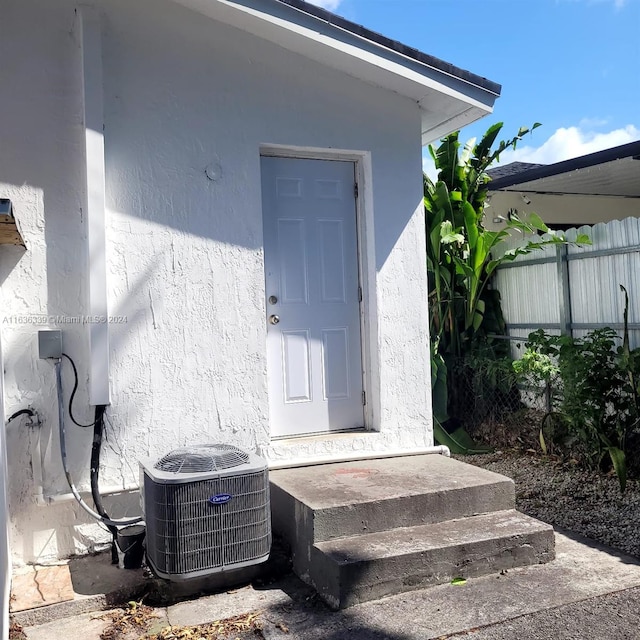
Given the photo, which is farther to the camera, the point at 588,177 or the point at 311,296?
the point at 588,177

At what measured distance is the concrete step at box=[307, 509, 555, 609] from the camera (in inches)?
157

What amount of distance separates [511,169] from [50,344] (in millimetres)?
9982

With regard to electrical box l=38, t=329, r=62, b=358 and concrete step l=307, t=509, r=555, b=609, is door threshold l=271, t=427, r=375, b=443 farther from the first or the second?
electrical box l=38, t=329, r=62, b=358

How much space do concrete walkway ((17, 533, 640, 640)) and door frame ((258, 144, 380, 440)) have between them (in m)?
1.75

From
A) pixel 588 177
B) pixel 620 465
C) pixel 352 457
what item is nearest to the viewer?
pixel 352 457

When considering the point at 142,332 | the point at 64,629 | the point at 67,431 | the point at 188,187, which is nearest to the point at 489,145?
the point at 188,187

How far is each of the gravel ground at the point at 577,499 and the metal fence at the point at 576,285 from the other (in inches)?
58.3

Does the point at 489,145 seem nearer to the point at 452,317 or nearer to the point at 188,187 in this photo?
the point at 452,317

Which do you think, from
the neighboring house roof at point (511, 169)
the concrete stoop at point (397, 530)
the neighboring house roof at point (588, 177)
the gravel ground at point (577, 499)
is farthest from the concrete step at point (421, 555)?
the neighboring house roof at point (511, 169)

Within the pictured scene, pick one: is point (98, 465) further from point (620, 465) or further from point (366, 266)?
point (620, 465)

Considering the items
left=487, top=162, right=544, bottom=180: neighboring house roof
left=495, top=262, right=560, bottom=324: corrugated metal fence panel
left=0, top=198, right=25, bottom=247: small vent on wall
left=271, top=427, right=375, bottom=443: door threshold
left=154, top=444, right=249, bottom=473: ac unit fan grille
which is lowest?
left=271, top=427, right=375, bottom=443: door threshold

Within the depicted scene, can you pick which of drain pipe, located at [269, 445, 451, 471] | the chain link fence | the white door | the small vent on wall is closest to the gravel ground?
the chain link fence

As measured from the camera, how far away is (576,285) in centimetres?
751

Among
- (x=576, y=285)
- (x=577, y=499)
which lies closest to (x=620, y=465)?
(x=577, y=499)
